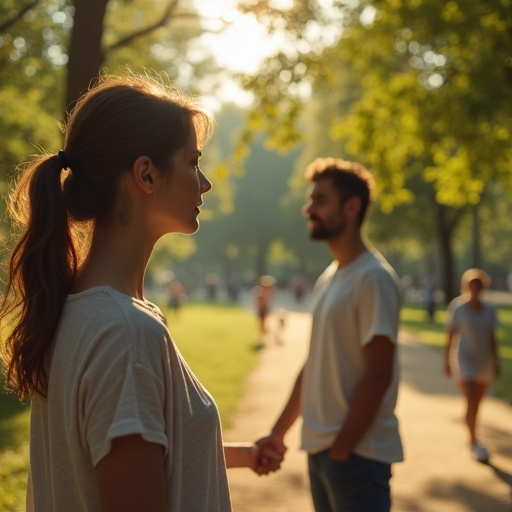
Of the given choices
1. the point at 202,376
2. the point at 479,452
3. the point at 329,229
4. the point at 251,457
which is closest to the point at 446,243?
the point at 202,376

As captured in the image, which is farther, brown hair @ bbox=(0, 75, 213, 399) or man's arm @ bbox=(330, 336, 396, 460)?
man's arm @ bbox=(330, 336, 396, 460)

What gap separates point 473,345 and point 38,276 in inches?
309

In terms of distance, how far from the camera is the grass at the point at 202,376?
747 cm

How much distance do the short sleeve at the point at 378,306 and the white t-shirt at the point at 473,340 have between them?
231 inches

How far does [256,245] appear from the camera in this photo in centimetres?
8125

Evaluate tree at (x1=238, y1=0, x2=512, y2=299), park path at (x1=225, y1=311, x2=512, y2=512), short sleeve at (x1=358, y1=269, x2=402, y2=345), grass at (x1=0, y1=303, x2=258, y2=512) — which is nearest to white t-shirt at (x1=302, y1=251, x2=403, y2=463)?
short sleeve at (x1=358, y1=269, x2=402, y2=345)

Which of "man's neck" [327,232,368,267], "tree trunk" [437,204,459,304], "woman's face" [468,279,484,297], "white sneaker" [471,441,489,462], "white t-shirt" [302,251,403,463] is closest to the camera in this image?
"white t-shirt" [302,251,403,463]

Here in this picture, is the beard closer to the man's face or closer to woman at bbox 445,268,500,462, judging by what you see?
the man's face

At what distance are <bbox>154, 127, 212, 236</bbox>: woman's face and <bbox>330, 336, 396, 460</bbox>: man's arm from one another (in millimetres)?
1507

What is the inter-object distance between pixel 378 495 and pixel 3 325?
177cm

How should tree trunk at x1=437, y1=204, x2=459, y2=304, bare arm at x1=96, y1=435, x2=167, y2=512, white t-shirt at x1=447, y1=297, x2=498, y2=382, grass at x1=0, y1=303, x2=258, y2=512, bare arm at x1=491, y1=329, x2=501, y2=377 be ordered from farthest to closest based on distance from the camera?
tree trunk at x1=437, y1=204, x2=459, y2=304
bare arm at x1=491, y1=329, x2=501, y2=377
white t-shirt at x1=447, y1=297, x2=498, y2=382
grass at x1=0, y1=303, x2=258, y2=512
bare arm at x1=96, y1=435, x2=167, y2=512

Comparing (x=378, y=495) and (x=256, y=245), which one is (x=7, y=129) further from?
(x=256, y=245)

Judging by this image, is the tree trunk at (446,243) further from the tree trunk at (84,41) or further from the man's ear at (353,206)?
the man's ear at (353,206)

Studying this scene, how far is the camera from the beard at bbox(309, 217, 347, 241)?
3820 millimetres
